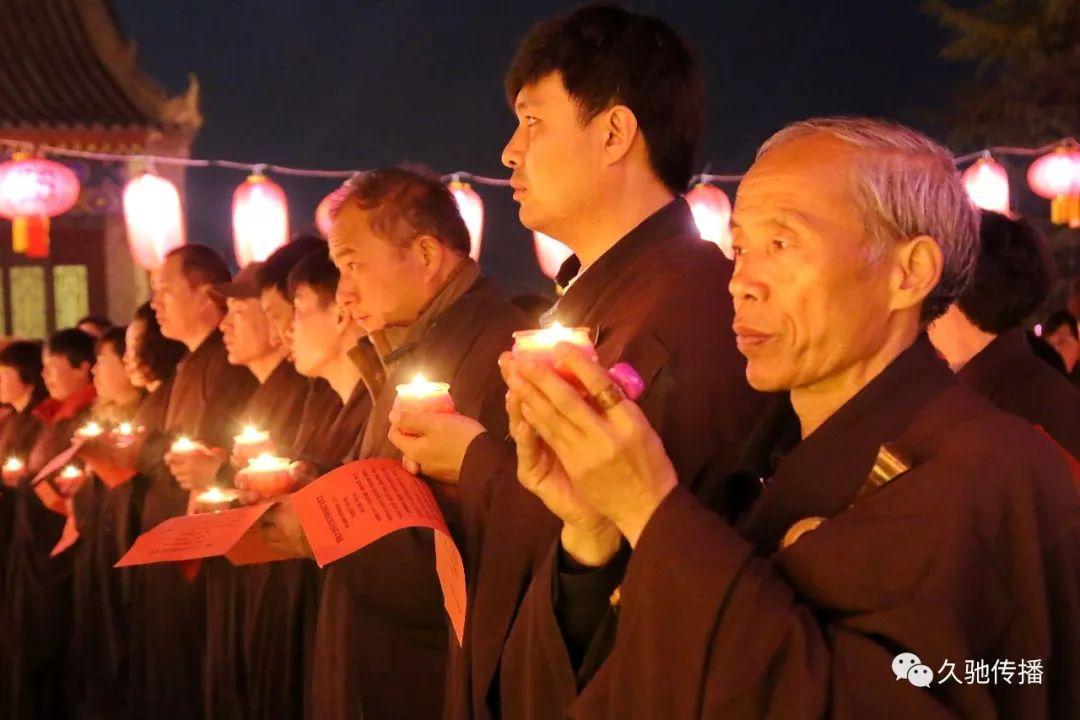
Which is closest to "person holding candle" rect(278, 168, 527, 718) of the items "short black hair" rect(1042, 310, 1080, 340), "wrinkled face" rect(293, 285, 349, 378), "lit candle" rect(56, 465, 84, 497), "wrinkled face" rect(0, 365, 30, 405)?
"wrinkled face" rect(293, 285, 349, 378)

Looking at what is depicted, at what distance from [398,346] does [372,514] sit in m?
0.79

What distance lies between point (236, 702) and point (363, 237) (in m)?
1.77

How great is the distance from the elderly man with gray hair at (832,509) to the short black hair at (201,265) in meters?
3.27

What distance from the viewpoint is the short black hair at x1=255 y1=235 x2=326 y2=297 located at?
3.80 m

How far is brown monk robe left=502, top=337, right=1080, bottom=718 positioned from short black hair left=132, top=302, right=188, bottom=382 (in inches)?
156

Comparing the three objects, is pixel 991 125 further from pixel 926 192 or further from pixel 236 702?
pixel 926 192

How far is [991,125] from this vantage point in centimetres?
1468

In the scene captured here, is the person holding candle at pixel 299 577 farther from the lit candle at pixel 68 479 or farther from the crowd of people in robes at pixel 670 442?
the lit candle at pixel 68 479

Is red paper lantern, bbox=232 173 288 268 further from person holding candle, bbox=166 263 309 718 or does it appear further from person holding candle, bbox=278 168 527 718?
person holding candle, bbox=278 168 527 718

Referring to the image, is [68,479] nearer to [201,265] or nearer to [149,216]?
[201,265]

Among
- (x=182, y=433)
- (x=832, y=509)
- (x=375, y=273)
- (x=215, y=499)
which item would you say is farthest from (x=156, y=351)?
(x=832, y=509)

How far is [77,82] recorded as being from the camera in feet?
46.5

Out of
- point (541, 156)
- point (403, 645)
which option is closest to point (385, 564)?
point (403, 645)

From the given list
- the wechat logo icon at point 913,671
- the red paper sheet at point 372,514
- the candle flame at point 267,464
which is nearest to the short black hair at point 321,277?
the candle flame at point 267,464
